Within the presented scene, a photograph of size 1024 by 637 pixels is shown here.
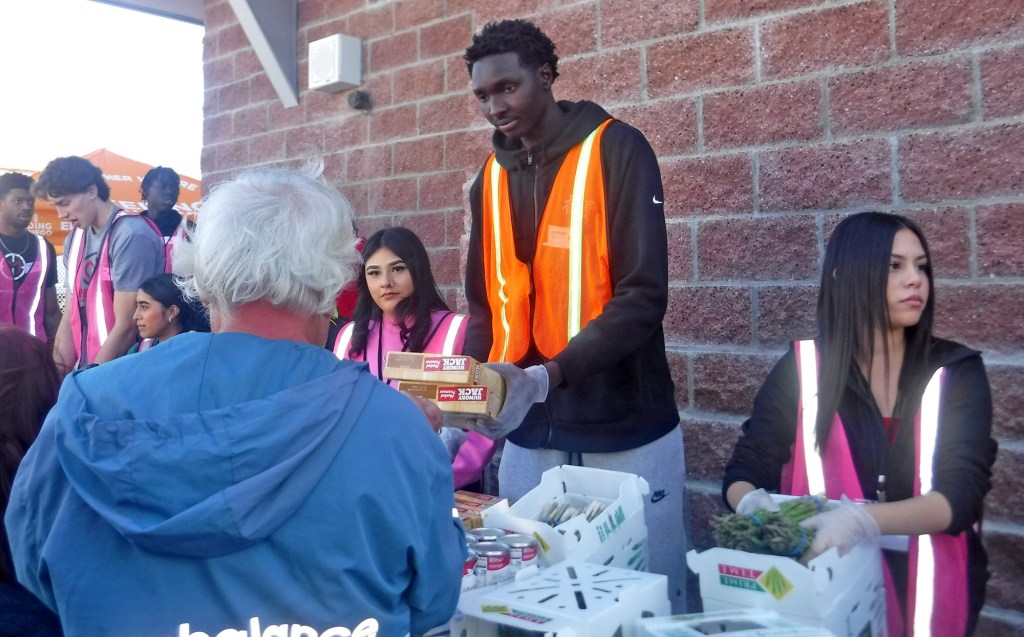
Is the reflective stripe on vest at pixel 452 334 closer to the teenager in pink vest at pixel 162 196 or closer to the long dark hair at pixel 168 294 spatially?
the long dark hair at pixel 168 294

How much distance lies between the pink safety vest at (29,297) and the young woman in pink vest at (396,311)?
2.94 metres

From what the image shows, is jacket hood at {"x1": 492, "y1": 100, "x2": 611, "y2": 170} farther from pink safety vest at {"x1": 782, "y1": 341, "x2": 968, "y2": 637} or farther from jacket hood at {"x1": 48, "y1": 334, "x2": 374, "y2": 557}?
jacket hood at {"x1": 48, "y1": 334, "x2": 374, "y2": 557}

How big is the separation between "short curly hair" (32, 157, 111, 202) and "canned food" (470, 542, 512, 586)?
3.91m

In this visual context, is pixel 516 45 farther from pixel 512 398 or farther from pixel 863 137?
pixel 863 137

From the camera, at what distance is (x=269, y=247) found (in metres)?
1.46

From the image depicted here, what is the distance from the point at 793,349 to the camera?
229cm

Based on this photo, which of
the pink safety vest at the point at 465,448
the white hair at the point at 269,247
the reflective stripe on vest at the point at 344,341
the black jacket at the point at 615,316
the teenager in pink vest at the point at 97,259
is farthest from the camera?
the teenager in pink vest at the point at 97,259

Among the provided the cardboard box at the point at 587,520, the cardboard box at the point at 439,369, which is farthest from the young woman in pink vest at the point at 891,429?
the cardboard box at the point at 439,369

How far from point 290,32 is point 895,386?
13.5 ft

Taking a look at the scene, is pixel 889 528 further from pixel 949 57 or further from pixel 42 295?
pixel 42 295

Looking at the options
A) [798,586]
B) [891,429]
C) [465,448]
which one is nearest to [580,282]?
[891,429]

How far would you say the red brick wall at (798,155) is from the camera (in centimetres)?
258

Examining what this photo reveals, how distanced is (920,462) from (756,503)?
1.38ft

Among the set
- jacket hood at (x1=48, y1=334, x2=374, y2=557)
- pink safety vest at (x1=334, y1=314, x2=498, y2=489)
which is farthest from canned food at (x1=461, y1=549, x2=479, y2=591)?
pink safety vest at (x1=334, y1=314, x2=498, y2=489)
